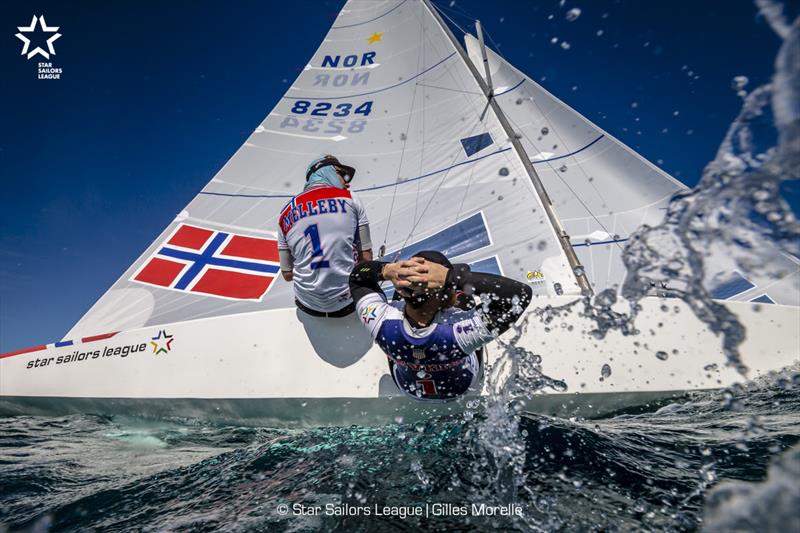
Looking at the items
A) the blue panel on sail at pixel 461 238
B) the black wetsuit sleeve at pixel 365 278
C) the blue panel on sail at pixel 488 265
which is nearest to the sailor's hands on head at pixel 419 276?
the black wetsuit sleeve at pixel 365 278

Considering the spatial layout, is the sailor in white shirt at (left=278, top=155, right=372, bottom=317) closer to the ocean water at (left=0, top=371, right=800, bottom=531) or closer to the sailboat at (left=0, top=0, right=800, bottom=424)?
the sailboat at (left=0, top=0, right=800, bottom=424)

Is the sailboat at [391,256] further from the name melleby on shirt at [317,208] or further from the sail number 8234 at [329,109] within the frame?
the name melleby on shirt at [317,208]

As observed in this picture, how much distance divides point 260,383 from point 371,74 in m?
4.42

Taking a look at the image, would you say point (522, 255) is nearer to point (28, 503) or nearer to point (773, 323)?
point (773, 323)

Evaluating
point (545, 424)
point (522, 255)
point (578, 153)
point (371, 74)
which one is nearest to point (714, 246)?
point (545, 424)

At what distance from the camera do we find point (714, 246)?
1110 mm

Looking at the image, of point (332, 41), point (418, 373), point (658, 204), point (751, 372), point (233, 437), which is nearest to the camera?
Result: point (418, 373)

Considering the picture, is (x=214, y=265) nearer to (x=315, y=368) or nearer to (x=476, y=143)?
(x=315, y=368)

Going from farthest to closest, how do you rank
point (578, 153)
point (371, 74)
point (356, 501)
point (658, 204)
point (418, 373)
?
point (371, 74) < point (578, 153) < point (658, 204) < point (418, 373) < point (356, 501)

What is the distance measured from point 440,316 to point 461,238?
82.2 inches

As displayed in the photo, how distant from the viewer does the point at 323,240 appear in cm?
210

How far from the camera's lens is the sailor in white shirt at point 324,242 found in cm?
210

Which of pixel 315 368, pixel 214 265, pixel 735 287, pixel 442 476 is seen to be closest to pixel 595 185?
pixel 735 287

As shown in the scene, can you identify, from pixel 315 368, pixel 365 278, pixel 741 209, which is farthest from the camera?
pixel 315 368
